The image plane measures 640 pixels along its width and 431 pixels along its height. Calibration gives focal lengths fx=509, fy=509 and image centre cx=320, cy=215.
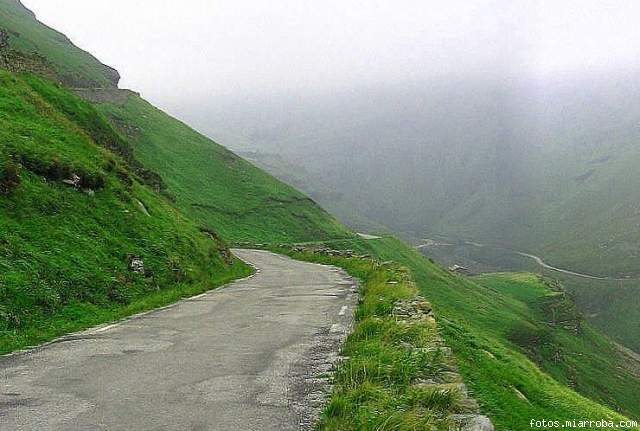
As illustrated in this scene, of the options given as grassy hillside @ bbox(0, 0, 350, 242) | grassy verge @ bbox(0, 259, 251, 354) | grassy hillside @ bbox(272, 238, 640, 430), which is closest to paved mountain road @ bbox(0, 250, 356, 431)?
grassy verge @ bbox(0, 259, 251, 354)

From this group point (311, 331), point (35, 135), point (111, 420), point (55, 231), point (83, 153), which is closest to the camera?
point (111, 420)

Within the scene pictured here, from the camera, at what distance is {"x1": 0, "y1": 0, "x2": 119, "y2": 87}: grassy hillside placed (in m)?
119

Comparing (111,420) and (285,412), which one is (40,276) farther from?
(285,412)

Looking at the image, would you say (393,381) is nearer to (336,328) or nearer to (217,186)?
(336,328)

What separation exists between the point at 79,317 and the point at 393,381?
32.9 feet

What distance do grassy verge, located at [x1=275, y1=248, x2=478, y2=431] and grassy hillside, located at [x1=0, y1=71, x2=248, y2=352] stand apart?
8.11 metres

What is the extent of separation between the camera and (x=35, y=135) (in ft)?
73.3

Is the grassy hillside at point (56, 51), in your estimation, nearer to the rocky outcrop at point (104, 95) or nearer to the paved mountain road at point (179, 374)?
the rocky outcrop at point (104, 95)

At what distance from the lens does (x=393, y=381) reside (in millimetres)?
9820

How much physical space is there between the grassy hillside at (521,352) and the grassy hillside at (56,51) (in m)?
79.9

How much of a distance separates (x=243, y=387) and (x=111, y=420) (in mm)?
2497

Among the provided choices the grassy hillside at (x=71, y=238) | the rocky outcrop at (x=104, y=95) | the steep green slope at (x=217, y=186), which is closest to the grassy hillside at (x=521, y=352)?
the grassy hillside at (x=71, y=238)

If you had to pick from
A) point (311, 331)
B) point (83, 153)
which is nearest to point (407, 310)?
point (311, 331)

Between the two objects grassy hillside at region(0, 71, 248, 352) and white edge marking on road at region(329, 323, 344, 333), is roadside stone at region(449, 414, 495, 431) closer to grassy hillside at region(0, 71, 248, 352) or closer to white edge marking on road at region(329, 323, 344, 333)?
white edge marking on road at region(329, 323, 344, 333)
